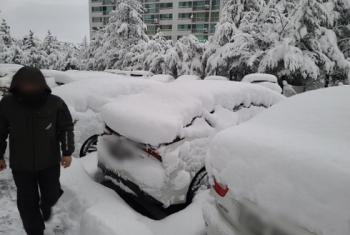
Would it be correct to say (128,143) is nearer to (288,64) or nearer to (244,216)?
(244,216)

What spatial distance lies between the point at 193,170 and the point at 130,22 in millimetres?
22703

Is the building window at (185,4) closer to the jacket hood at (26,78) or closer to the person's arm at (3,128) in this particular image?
the jacket hood at (26,78)

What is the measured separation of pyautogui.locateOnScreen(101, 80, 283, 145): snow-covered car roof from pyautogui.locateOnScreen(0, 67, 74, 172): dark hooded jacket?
0.76 m

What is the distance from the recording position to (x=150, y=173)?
2.44 m

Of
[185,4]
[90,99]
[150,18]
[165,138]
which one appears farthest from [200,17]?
[165,138]

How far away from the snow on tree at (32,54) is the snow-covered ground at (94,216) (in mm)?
39440

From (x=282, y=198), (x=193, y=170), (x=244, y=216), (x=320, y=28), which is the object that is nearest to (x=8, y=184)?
(x=193, y=170)

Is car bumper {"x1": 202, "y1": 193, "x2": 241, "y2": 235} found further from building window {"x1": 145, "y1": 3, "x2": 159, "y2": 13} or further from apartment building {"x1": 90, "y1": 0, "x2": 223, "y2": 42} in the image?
building window {"x1": 145, "y1": 3, "x2": 159, "y2": 13}

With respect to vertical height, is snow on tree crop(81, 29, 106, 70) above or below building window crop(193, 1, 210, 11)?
below

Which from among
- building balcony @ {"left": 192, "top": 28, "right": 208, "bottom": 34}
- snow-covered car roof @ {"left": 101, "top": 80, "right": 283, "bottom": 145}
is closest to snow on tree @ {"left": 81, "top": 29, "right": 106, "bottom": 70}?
snow-covered car roof @ {"left": 101, "top": 80, "right": 283, "bottom": 145}

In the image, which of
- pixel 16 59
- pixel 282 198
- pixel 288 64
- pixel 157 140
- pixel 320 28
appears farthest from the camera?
pixel 16 59

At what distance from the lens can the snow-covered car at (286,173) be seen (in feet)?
4.20

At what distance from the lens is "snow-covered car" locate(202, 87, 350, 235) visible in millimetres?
1281

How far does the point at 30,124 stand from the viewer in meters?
2.03
